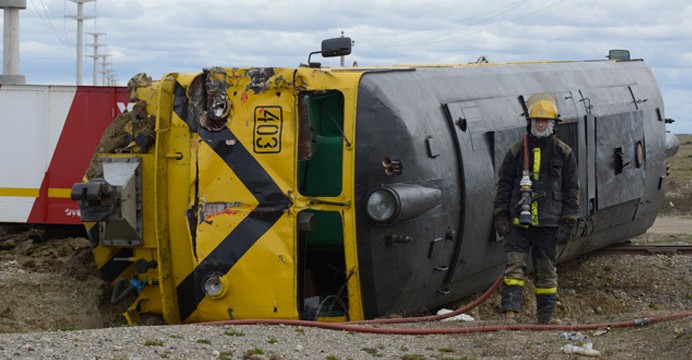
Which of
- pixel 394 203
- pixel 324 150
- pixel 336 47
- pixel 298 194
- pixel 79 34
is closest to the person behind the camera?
pixel 394 203

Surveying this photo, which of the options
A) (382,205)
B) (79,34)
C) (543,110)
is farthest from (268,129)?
(79,34)

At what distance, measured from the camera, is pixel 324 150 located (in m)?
9.39

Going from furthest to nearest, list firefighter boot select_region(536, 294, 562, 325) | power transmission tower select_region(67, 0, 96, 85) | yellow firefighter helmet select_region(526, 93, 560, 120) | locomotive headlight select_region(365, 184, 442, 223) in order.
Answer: power transmission tower select_region(67, 0, 96, 85) < firefighter boot select_region(536, 294, 562, 325) < yellow firefighter helmet select_region(526, 93, 560, 120) < locomotive headlight select_region(365, 184, 442, 223)

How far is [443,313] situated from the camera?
951cm

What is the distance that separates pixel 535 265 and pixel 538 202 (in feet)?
1.79

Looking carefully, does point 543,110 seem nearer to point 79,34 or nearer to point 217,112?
point 217,112

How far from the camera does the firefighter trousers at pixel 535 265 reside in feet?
30.7

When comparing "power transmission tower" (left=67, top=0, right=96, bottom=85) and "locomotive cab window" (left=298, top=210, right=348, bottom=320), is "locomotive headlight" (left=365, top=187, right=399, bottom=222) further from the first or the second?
"power transmission tower" (left=67, top=0, right=96, bottom=85)

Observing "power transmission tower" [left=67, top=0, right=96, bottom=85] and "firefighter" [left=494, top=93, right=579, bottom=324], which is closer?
"firefighter" [left=494, top=93, right=579, bottom=324]

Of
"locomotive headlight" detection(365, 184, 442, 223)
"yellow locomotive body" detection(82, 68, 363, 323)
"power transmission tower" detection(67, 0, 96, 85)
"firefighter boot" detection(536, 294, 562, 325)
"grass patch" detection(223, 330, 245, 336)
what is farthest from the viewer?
"power transmission tower" detection(67, 0, 96, 85)

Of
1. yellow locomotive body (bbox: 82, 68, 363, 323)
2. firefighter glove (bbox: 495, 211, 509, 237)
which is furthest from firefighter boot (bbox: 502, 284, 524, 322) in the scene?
yellow locomotive body (bbox: 82, 68, 363, 323)

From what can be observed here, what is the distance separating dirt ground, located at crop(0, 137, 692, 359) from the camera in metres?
8.06

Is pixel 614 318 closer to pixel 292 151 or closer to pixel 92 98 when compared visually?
pixel 292 151

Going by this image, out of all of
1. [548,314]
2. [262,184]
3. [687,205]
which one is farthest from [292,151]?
[687,205]
